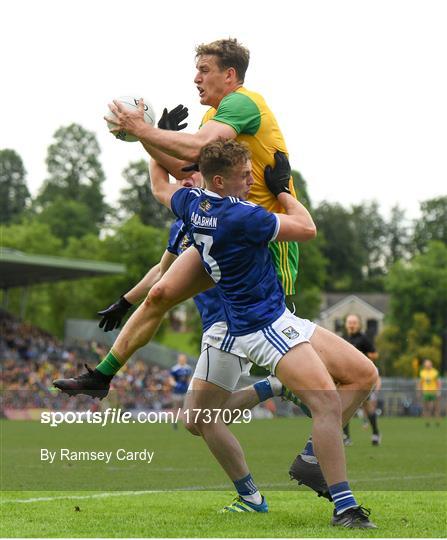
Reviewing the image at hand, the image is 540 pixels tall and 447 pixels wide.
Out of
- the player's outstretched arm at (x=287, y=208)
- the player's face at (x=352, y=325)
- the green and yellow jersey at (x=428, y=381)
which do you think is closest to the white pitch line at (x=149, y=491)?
the player's outstretched arm at (x=287, y=208)

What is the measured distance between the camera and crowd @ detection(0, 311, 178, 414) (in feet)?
110

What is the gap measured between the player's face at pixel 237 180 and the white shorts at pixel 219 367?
123 cm

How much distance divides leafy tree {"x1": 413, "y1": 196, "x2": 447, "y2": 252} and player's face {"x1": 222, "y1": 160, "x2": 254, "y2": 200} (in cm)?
9634

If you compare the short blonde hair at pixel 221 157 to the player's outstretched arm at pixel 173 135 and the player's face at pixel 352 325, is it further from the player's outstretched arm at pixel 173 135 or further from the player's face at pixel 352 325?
the player's face at pixel 352 325

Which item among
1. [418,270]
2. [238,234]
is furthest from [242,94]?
[418,270]

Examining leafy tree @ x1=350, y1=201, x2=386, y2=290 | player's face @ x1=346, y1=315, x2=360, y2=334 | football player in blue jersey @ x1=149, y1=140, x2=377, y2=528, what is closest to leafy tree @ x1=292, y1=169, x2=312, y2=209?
leafy tree @ x1=350, y1=201, x2=386, y2=290

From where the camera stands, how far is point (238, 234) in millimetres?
6246

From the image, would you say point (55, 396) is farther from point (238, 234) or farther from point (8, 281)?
point (238, 234)

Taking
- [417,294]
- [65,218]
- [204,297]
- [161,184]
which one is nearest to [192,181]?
[161,184]

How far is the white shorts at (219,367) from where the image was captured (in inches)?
279

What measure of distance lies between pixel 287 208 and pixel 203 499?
2.92 meters

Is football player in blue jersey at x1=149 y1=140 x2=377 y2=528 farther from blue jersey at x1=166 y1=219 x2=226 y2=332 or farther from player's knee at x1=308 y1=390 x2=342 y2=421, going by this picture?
blue jersey at x1=166 y1=219 x2=226 y2=332

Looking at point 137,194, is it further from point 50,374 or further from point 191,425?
point 191,425

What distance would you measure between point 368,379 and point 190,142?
1888mm
